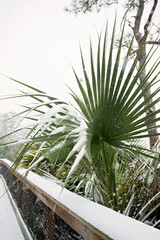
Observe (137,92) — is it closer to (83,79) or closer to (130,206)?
(83,79)

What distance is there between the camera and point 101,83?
1042 millimetres

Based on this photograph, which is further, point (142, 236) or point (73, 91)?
point (73, 91)

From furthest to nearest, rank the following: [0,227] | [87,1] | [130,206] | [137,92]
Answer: [87,1]
[0,227]
[130,206]
[137,92]

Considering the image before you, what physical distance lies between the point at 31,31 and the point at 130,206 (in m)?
27.4

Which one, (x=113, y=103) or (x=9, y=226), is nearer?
(x=113, y=103)

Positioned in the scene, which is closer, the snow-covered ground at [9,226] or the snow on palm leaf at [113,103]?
the snow on palm leaf at [113,103]

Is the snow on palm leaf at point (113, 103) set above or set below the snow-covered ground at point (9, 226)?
above

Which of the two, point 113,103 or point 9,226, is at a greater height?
point 113,103

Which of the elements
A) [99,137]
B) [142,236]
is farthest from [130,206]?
[142,236]

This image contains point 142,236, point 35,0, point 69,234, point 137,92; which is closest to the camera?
point 142,236

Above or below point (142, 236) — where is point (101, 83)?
above

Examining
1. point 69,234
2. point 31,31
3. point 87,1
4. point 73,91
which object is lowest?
point 69,234

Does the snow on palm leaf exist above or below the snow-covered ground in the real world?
above

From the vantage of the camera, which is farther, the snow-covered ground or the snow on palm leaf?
the snow-covered ground
